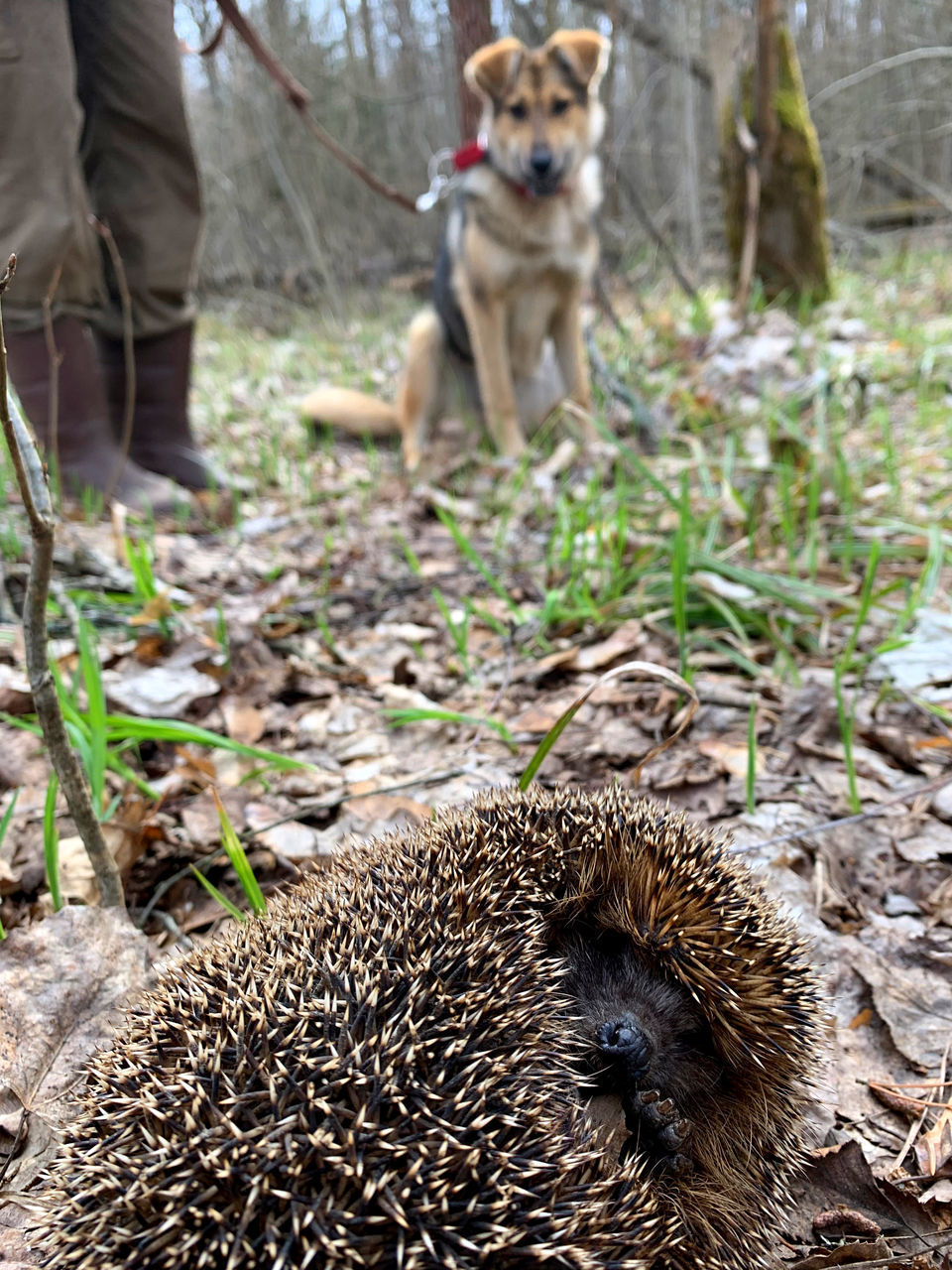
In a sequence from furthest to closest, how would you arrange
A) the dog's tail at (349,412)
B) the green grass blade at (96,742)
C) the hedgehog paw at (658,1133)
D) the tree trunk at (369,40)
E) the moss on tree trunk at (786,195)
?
the tree trunk at (369,40) < the moss on tree trunk at (786,195) < the dog's tail at (349,412) < the green grass blade at (96,742) < the hedgehog paw at (658,1133)

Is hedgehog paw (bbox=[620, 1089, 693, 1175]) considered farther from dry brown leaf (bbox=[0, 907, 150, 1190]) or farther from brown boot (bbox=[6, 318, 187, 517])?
brown boot (bbox=[6, 318, 187, 517])

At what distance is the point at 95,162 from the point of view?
15.4ft

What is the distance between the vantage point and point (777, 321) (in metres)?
7.15

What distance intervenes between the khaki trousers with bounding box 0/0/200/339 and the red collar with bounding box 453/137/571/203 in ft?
7.63

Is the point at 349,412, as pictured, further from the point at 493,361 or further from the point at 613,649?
the point at 613,649

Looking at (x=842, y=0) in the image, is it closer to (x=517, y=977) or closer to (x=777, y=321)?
(x=777, y=321)

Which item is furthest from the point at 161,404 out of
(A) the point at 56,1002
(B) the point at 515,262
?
(A) the point at 56,1002

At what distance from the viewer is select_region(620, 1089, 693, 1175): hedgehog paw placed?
5.01ft

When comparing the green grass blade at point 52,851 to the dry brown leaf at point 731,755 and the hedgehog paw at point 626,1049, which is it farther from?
the dry brown leaf at point 731,755

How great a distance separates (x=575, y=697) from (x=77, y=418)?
332cm

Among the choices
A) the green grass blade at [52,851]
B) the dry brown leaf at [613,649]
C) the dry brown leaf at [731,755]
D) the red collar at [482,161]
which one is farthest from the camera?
the red collar at [482,161]

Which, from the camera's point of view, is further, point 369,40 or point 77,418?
point 369,40

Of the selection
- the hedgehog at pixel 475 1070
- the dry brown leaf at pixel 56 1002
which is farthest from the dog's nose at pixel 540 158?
the dry brown leaf at pixel 56 1002

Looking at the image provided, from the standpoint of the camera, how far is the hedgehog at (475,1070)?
110cm
